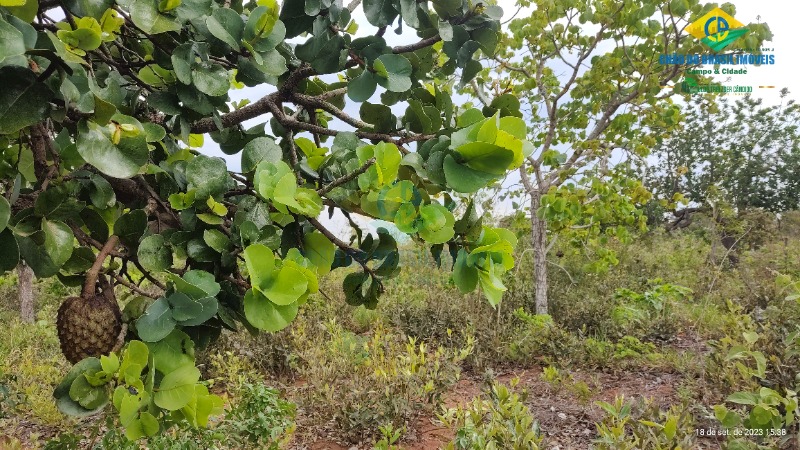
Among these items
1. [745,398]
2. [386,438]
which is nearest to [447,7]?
[745,398]

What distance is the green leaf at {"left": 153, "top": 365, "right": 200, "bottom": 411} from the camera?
0.52 meters

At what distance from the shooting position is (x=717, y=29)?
433cm

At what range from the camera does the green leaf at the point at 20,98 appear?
0.49 meters

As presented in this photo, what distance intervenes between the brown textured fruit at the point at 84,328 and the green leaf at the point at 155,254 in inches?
2.8

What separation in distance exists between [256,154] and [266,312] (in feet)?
0.85

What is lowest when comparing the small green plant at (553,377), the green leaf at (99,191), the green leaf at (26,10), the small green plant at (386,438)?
the small green plant at (553,377)

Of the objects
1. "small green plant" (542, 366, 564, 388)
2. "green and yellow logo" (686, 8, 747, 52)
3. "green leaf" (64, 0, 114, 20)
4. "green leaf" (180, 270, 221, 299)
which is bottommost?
"small green plant" (542, 366, 564, 388)

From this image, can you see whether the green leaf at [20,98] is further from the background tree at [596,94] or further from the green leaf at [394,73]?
the background tree at [596,94]

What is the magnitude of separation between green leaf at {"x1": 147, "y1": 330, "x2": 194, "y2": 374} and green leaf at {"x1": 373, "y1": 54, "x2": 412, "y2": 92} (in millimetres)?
478

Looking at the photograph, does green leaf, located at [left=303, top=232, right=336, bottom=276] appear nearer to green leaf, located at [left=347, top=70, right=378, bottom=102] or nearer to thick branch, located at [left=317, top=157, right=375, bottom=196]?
thick branch, located at [left=317, top=157, right=375, bottom=196]

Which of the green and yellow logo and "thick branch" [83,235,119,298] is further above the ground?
"thick branch" [83,235,119,298]

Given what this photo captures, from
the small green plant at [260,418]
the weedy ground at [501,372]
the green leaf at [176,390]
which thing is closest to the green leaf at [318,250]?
the green leaf at [176,390]

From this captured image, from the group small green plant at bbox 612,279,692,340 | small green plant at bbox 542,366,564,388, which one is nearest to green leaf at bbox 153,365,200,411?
small green plant at bbox 542,366,564,388

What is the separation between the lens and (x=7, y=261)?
57 centimetres
